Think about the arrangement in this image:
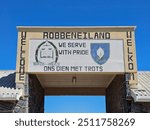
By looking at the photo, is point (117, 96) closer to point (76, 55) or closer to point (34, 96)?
point (76, 55)

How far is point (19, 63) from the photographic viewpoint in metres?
12.9

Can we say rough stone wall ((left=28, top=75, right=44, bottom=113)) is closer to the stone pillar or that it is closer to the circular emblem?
the circular emblem

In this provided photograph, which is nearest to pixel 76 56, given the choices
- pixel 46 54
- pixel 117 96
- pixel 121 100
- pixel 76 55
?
pixel 76 55

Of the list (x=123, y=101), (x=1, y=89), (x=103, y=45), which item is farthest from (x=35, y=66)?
(x=123, y=101)

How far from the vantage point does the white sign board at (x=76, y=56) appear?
42.6 feet

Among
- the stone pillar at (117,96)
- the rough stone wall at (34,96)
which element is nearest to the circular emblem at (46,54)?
the rough stone wall at (34,96)

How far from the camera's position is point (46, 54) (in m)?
13.1

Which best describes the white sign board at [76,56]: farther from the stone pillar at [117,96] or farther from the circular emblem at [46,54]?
the stone pillar at [117,96]

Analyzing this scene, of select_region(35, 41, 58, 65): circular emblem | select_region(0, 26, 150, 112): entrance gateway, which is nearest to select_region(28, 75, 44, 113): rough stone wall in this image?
select_region(0, 26, 150, 112): entrance gateway

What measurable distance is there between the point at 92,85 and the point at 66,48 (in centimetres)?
405

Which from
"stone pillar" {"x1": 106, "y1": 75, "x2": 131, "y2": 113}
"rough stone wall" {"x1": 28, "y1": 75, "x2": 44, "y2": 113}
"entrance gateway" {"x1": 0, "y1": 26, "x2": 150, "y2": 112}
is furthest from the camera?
"rough stone wall" {"x1": 28, "y1": 75, "x2": 44, "y2": 113}

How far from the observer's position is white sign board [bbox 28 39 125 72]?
511 inches

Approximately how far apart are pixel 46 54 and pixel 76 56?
3.56 ft

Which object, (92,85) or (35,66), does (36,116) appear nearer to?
(35,66)
